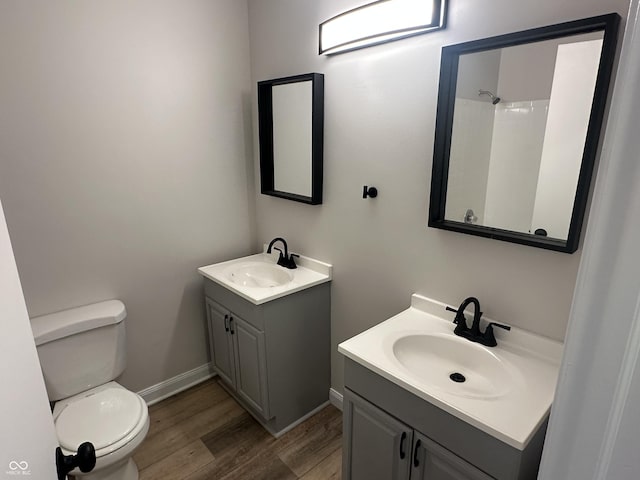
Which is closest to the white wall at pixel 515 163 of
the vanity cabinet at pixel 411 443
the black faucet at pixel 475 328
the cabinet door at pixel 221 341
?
the black faucet at pixel 475 328

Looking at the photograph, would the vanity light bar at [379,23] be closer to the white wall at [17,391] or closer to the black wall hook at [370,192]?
the black wall hook at [370,192]

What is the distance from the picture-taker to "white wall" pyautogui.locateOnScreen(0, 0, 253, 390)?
5.62 ft

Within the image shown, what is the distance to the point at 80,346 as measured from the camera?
1841 millimetres

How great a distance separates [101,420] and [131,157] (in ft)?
4.28

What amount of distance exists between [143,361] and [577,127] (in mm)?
2458

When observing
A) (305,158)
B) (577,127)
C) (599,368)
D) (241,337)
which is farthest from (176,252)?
(599,368)

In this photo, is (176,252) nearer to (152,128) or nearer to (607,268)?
(152,128)

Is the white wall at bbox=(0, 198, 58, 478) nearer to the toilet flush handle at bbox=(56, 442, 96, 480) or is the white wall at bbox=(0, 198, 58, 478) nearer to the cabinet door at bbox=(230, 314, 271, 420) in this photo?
the toilet flush handle at bbox=(56, 442, 96, 480)

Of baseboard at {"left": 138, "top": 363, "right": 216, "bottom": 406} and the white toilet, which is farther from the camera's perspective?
baseboard at {"left": 138, "top": 363, "right": 216, "bottom": 406}

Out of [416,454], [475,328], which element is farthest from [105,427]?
[475,328]

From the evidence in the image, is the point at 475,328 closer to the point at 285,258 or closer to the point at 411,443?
the point at 411,443

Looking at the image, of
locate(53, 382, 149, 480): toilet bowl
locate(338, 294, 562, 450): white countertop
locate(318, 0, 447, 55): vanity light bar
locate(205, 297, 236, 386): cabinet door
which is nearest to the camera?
locate(338, 294, 562, 450): white countertop

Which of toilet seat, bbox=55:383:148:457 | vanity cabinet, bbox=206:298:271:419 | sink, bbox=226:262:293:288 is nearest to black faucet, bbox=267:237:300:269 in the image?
sink, bbox=226:262:293:288

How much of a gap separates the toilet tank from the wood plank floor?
0.48m
